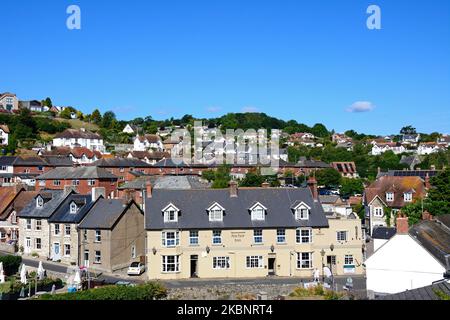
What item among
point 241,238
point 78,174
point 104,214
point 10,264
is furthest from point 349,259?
point 78,174

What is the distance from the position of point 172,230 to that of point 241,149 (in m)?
86.4

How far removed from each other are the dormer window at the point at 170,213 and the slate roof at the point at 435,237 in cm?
1566

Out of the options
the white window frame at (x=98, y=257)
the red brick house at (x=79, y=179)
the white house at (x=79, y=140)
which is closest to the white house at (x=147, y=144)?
the white house at (x=79, y=140)

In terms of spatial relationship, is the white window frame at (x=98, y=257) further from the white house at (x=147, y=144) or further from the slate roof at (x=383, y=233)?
the white house at (x=147, y=144)

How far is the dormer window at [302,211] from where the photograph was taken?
38.8m

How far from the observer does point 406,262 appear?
30906mm

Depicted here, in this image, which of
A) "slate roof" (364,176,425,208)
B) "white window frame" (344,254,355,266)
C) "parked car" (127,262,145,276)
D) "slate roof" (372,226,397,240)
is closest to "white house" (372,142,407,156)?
"slate roof" (364,176,425,208)

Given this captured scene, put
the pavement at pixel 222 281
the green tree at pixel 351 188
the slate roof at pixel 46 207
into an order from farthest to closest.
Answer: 1. the green tree at pixel 351 188
2. the slate roof at pixel 46 207
3. the pavement at pixel 222 281

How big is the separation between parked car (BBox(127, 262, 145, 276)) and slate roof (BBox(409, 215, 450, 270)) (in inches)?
728

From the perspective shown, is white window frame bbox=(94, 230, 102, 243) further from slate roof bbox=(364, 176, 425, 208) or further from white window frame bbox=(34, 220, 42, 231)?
slate roof bbox=(364, 176, 425, 208)

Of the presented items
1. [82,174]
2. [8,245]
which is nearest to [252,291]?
[8,245]

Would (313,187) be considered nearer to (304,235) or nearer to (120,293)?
(304,235)

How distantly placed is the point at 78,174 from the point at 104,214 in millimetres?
32263
